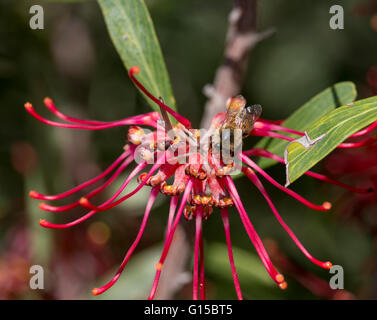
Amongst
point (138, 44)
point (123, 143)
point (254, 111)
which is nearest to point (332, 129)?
point (254, 111)

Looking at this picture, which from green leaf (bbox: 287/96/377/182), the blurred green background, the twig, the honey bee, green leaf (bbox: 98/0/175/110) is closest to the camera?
green leaf (bbox: 287/96/377/182)

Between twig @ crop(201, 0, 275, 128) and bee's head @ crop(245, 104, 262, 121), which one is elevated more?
twig @ crop(201, 0, 275, 128)

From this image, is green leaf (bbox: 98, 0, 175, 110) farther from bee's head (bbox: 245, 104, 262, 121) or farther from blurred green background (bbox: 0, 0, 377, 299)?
blurred green background (bbox: 0, 0, 377, 299)

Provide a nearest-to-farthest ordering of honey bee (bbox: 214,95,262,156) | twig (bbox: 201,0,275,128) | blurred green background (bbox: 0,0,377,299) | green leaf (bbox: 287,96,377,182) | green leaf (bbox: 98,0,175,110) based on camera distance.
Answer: green leaf (bbox: 287,96,377,182)
honey bee (bbox: 214,95,262,156)
green leaf (bbox: 98,0,175,110)
twig (bbox: 201,0,275,128)
blurred green background (bbox: 0,0,377,299)

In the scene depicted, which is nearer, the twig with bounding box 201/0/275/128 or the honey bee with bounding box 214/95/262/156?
the honey bee with bounding box 214/95/262/156

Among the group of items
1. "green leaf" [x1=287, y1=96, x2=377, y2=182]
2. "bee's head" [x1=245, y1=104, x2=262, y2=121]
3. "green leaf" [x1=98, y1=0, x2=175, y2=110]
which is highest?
"green leaf" [x1=98, y1=0, x2=175, y2=110]

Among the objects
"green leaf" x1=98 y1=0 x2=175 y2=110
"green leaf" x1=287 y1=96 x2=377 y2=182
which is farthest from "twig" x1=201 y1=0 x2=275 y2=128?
"green leaf" x1=287 y1=96 x2=377 y2=182

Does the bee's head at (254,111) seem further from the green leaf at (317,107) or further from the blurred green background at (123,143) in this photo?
the blurred green background at (123,143)
